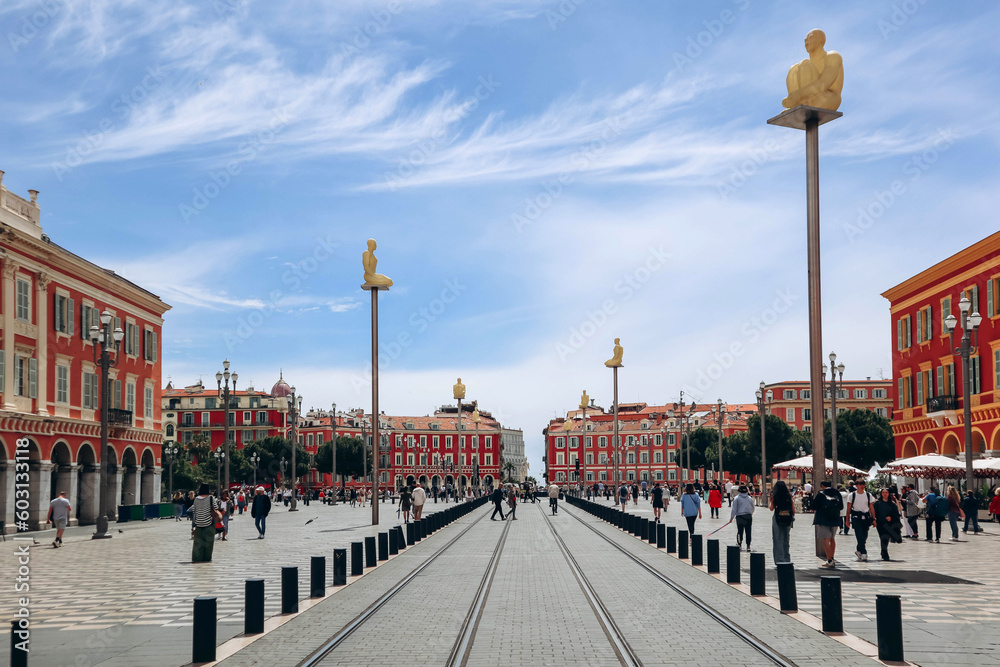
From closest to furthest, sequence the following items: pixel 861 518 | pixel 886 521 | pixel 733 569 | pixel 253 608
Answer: pixel 253 608 → pixel 733 569 → pixel 886 521 → pixel 861 518

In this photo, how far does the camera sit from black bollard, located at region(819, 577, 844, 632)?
10836 mm

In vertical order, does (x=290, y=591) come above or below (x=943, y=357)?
below

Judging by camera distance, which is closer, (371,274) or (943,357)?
(371,274)

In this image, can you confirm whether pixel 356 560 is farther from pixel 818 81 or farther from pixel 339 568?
pixel 818 81

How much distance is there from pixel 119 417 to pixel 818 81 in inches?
1410

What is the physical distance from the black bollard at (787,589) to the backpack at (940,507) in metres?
15.8

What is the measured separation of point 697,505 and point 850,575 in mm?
9404

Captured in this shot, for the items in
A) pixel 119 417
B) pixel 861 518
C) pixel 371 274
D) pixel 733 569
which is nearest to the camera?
pixel 733 569

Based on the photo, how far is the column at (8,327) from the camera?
3459cm

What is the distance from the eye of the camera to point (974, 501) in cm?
2967

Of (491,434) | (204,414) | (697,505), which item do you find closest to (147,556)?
(697,505)

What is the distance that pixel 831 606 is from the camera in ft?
35.7

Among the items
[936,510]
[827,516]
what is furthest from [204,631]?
[936,510]

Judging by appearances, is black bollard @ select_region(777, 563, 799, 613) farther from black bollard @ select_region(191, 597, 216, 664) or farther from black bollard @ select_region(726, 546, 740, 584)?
black bollard @ select_region(191, 597, 216, 664)
